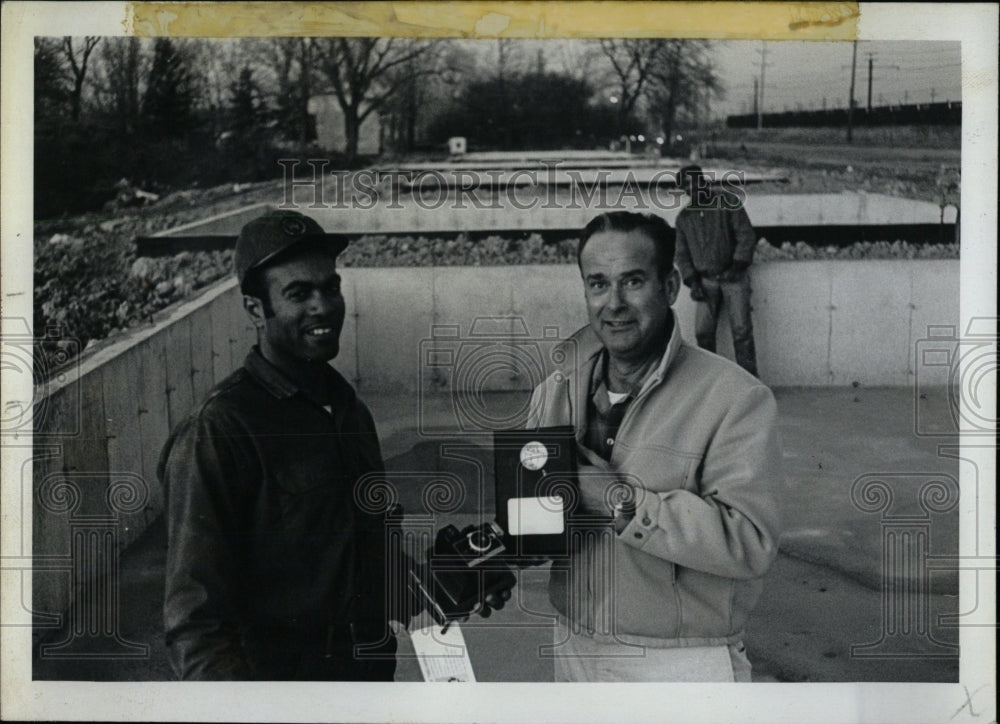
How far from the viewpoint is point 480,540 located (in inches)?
168

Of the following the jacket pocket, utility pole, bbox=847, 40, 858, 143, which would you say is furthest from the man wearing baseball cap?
utility pole, bbox=847, 40, 858, 143

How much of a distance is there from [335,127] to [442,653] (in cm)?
194

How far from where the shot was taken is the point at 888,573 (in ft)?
14.2

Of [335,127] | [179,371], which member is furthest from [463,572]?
[335,127]

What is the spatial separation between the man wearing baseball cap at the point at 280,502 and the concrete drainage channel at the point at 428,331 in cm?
7

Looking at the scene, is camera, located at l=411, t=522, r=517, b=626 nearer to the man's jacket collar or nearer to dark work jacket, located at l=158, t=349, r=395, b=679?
dark work jacket, located at l=158, t=349, r=395, b=679

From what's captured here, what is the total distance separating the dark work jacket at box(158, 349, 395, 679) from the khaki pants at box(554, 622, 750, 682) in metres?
0.65

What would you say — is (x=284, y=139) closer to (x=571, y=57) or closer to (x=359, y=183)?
(x=359, y=183)

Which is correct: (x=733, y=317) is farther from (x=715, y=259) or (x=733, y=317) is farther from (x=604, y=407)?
(x=604, y=407)

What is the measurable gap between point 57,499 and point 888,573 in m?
3.01

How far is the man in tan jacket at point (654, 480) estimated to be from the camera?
4.15 meters

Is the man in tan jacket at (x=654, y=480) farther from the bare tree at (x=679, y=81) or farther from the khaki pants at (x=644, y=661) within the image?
the bare tree at (x=679, y=81)

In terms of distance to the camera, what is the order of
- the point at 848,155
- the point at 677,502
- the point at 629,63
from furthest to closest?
1. the point at 848,155
2. the point at 629,63
3. the point at 677,502

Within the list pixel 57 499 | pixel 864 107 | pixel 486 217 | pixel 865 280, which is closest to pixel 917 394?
pixel 865 280
